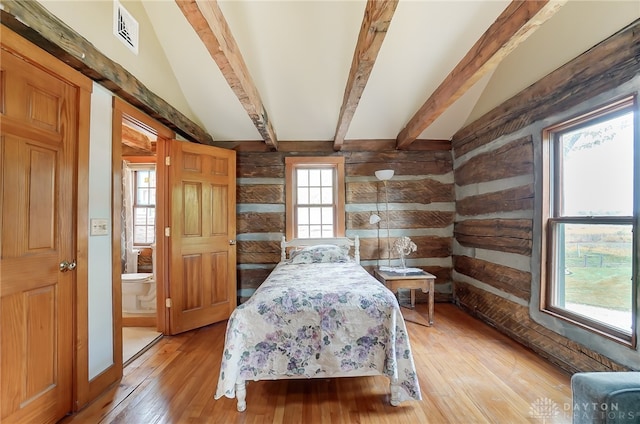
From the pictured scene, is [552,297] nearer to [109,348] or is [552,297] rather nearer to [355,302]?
[355,302]

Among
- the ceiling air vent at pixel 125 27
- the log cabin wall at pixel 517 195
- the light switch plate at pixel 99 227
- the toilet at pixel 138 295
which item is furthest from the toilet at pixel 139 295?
the log cabin wall at pixel 517 195

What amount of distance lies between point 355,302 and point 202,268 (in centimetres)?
210

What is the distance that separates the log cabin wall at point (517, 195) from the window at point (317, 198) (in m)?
1.75

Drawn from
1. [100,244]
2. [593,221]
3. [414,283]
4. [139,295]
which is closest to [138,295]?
[139,295]

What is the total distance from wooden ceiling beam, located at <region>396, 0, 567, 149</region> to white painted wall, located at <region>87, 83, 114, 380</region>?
2879 mm

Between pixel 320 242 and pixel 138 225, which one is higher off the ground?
pixel 138 225

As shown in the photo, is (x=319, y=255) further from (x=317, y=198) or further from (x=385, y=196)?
(x=385, y=196)

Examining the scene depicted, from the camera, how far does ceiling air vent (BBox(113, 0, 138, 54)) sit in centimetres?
201

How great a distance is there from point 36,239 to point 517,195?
3.87 meters

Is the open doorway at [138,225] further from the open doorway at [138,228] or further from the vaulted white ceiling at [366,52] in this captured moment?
the vaulted white ceiling at [366,52]

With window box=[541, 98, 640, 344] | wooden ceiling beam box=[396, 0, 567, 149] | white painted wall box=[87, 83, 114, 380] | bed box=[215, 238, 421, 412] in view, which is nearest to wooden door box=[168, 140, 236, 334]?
white painted wall box=[87, 83, 114, 380]

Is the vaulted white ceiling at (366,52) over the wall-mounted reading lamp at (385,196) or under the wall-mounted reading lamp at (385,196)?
over

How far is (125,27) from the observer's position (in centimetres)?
211

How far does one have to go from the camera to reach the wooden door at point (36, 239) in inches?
56.3
